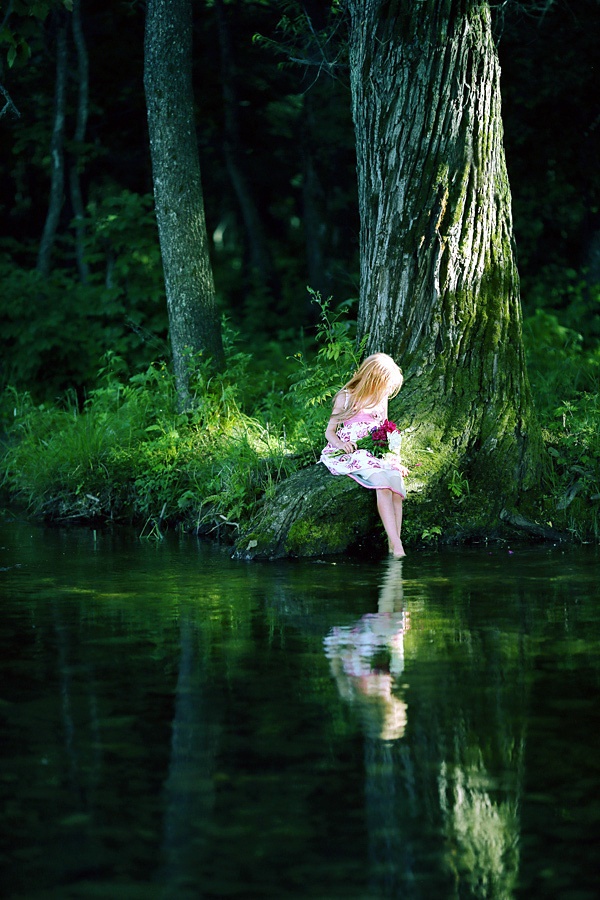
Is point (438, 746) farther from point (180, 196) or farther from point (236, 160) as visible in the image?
point (236, 160)

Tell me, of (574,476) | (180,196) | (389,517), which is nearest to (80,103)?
(180,196)

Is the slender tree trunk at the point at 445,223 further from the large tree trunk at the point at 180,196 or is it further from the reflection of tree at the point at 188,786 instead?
the reflection of tree at the point at 188,786

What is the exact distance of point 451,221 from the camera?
9742 millimetres

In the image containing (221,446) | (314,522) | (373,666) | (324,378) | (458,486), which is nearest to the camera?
(373,666)

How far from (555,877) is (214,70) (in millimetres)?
21438

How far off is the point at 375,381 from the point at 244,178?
15.5 m

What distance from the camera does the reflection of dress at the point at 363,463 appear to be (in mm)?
9219

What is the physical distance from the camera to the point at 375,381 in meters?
9.26

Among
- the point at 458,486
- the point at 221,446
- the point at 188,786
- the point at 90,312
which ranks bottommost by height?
the point at 188,786

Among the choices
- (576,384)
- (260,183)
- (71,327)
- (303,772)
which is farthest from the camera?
(260,183)

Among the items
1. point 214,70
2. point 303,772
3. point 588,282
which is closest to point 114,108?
point 214,70

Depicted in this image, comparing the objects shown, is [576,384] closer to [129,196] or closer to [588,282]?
[588,282]

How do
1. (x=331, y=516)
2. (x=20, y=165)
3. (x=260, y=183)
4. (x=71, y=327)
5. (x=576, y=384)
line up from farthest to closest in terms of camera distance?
(x=260, y=183), (x=20, y=165), (x=71, y=327), (x=576, y=384), (x=331, y=516)

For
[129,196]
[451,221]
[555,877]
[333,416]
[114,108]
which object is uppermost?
[114,108]
